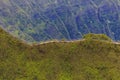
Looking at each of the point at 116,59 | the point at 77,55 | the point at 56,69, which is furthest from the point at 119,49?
the point at 56,69

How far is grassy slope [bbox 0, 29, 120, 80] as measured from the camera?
53.9 meters

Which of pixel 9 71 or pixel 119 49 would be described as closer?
pixel 9 71

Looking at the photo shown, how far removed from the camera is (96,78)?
54.4 metres

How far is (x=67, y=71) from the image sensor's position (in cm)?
5488

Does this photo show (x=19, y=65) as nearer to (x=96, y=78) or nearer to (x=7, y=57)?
(x=7, y=57)

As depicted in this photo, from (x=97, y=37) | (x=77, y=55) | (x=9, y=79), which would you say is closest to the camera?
(x=9, y=79)

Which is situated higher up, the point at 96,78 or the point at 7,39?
the point at 7,39

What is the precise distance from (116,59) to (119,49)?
6.91 ft

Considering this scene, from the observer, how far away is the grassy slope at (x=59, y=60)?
5391 centimetres

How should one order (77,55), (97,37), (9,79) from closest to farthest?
(9,79) < (77,55) < (97,37)

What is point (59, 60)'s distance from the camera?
184ft

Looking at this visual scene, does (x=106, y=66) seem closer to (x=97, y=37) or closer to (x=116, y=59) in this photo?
(x=116, y=59)

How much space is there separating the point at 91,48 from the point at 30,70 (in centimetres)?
1073

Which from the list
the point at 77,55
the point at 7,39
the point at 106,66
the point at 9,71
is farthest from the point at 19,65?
the point at 106,66
